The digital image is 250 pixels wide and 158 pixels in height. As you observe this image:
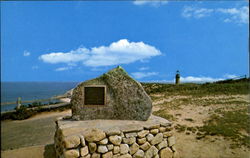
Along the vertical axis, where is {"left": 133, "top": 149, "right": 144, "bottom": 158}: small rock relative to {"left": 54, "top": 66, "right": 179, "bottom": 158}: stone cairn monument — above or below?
below

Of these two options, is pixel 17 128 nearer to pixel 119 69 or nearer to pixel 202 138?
pixel 119 69

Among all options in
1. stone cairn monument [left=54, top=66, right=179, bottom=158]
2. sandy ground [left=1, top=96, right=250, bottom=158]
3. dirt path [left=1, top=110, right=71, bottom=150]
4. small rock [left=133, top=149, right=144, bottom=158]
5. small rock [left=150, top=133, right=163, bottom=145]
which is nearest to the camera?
small rock [left=133, top=149, right=144, bottom=158]

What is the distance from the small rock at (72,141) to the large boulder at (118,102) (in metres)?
1.05

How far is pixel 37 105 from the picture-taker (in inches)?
484

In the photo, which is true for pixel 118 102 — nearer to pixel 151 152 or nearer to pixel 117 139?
pixel 117 139

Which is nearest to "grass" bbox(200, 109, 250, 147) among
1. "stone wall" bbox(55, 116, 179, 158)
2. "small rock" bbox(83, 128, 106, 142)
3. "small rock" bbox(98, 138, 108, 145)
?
"stone wall" bbox(55, 116, 179, 158)

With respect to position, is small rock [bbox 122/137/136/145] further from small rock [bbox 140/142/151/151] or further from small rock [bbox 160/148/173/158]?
small rock [bbox 160/148/173/158]

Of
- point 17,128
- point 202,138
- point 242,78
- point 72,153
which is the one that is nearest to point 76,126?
point 72,153

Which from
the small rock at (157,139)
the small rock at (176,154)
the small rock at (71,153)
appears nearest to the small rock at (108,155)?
the small rock at (71,153)

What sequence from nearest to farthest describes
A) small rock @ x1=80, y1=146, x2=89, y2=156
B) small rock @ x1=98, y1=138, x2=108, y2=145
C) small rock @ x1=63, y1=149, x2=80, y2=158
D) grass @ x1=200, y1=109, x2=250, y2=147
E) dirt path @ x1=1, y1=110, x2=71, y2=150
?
small rock @ x1=63, y1=149, x2=80, y2=158 → small rock @ x1=80, y1=146, x2=89, y2=156 → small rock @ x1=98, y1=138, x2=108, y2=145 → grass @ x1=200, y1=109, x2=250, y2=147 → dirt path @ x1=1, y1=110, x2=71, y2=150

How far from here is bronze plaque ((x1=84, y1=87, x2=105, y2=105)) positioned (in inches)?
175

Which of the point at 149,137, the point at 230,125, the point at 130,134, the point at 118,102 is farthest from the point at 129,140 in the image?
the point at 230,125

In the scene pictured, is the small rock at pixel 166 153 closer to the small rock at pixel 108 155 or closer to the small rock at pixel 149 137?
the small rock at pixel 149 137

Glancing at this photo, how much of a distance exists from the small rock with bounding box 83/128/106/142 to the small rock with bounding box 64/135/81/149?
0.19 m
